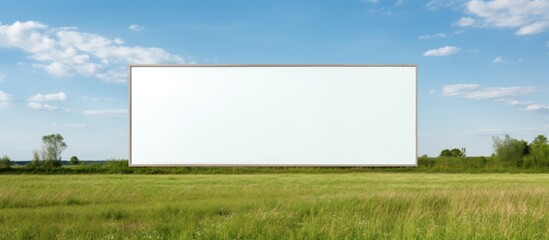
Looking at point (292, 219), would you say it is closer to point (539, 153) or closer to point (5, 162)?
point (5, 162)

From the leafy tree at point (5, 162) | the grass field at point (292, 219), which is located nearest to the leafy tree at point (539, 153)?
the grass field at point (292, 219)

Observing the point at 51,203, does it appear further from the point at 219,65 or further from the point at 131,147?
the point at 219,65

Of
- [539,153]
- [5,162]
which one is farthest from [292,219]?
[539,153]

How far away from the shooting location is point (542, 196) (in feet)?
51.2

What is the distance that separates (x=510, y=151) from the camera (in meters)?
44.4

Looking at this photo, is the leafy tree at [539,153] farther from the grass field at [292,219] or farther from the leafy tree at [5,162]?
the leafy tree at [5,162]

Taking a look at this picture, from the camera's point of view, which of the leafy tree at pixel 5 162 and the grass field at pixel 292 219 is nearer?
the grass field at pixel 292 219

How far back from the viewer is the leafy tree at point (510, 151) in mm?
43844

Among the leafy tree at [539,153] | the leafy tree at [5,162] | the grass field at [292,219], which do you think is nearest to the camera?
the grass field at [292,219]

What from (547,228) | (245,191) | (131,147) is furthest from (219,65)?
(245,191)

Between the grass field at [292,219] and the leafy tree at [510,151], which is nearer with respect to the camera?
the grass field at [292,219]

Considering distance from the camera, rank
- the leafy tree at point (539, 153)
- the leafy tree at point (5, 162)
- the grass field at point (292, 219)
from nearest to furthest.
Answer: the grass field at point (292, 219) < the leafy tree at point (5, 162) < the leafy tree at point (539, 153)

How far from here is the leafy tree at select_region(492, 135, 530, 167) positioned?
1726 inches

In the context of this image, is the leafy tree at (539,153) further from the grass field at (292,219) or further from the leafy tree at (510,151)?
the grass field at (292,219)
